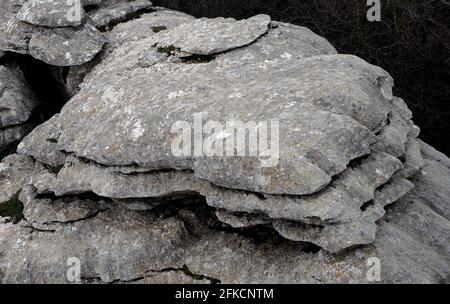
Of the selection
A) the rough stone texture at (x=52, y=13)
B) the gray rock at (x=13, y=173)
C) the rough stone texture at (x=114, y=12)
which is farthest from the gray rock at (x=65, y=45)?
the gray rock at (x=13, y=173)

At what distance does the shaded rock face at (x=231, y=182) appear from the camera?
5137mm

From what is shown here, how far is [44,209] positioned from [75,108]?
1.44m

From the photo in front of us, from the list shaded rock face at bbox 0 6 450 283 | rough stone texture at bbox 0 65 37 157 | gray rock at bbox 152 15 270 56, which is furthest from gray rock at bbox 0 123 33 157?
gray rock at bbox 152 15 270 56

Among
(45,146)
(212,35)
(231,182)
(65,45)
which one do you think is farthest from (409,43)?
(45,146)

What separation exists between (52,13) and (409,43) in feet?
21.9

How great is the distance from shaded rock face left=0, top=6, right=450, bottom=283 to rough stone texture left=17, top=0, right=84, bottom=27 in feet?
4.89

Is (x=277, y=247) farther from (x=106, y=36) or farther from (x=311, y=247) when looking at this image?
(x=106, y=36)

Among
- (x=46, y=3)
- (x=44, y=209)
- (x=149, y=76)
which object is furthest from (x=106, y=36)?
(x=44, y=209)

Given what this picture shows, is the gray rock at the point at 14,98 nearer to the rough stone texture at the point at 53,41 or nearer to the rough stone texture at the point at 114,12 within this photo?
the rough stone texture at the point at 53,41

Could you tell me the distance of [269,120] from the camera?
18.6 ft

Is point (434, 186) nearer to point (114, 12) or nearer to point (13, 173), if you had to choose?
point (13, 173)

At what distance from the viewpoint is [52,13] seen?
8422 mm

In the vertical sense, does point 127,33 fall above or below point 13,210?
above

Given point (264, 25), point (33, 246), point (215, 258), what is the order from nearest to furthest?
point (215, 258) → point (33, 246) → point (264, 25)
